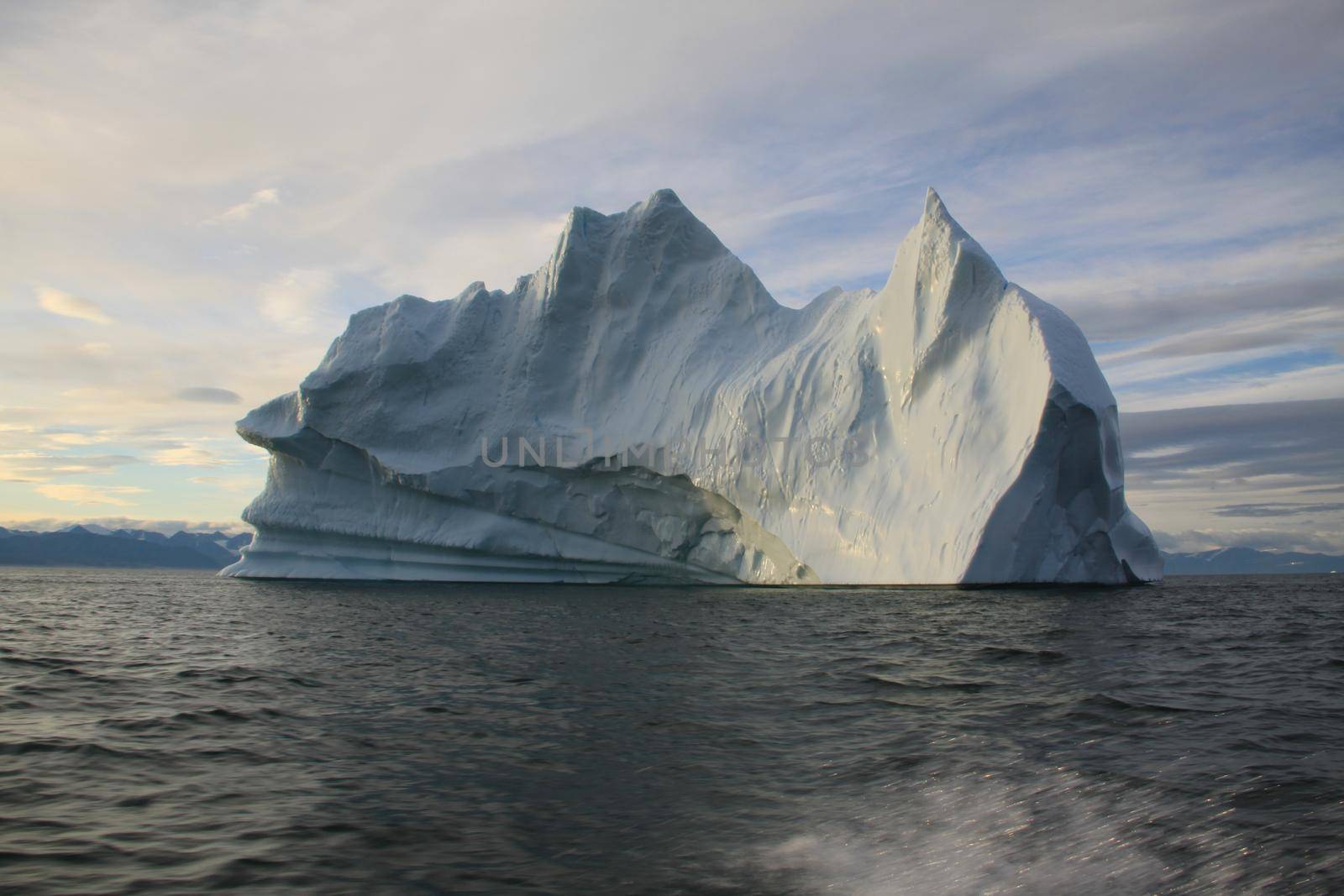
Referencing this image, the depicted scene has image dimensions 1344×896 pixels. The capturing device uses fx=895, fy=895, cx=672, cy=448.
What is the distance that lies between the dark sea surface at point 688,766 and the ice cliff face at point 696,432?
6.87 metres

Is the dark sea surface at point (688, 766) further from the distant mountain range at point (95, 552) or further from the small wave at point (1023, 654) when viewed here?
the distant mountain range at point (95, 552)

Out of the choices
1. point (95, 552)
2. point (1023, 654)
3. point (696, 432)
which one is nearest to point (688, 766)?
point (1023, 654)

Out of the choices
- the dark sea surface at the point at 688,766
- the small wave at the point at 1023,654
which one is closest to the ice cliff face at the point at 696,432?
the dark sea surface at the point at 688,766

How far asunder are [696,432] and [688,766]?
17.3 metres

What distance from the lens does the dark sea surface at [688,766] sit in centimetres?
361

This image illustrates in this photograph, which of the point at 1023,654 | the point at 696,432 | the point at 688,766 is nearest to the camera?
the point at 688,766

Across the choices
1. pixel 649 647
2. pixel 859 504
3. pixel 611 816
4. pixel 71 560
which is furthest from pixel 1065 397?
pixel 71 560

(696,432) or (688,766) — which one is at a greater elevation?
(696,432)

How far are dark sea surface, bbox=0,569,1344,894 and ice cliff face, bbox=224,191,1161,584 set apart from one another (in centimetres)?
687

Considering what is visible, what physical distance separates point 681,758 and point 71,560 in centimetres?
12842

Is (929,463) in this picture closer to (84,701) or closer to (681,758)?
(681,758)

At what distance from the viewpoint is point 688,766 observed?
5.16 meters

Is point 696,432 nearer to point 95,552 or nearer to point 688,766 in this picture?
point 688,766

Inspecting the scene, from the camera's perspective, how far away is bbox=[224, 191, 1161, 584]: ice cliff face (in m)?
17.0
